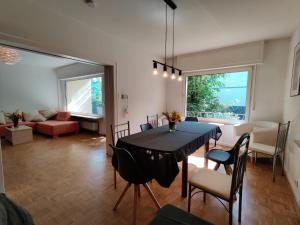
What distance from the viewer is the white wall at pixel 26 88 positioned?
551cm

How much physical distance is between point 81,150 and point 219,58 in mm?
4206

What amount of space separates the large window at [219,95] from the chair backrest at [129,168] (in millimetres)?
3376

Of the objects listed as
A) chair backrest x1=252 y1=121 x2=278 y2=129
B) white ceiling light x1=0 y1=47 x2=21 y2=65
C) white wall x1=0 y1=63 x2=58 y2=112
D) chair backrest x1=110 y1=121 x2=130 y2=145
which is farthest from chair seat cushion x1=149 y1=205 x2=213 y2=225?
white wall x1=0 y1=63 x2=58 y2=112

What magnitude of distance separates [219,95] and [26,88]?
692 cm

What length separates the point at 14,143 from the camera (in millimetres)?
4238

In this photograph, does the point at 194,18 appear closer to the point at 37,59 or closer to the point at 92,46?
the point at 92,46

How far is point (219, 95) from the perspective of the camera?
171 inches

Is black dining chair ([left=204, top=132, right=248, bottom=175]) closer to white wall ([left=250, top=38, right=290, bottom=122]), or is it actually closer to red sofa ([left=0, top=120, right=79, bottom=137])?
white wall ([left=250, top=38, right=290, bottom=122])

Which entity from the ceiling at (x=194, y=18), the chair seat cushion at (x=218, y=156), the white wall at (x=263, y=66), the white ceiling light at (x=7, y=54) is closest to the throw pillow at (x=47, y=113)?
the white ceiling light at (x=7, y=54)

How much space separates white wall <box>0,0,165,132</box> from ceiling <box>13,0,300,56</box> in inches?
5.7

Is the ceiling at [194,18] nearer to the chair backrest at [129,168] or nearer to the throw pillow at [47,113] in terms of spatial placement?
the chair backrest at [129,168]

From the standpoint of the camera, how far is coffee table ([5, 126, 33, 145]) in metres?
4.21

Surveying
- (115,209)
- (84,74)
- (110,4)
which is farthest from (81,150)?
(110,4)

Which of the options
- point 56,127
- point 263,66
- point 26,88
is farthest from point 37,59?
point 263,66
